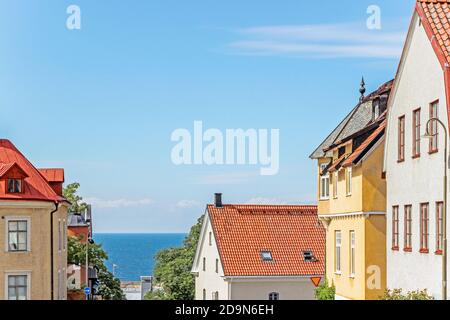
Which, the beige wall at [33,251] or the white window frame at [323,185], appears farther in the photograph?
the beige wall at [33,251]

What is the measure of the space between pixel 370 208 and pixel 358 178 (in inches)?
37.9

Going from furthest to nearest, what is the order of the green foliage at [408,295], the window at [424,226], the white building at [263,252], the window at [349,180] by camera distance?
the white building at [263,252] < the window at [349,180] < the window at [424,226] < the green foliage at [408,295]

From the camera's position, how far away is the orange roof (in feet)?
57.9

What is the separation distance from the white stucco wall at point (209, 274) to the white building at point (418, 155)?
1324 centimetres

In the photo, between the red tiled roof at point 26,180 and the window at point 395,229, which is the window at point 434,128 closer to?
the window at point 395,229

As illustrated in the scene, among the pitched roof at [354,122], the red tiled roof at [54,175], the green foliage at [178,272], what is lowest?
the green foliage at [178,272]

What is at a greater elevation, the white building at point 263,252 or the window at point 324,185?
the window at point 324,185

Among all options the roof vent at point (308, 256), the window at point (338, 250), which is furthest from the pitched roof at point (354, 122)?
the roof vent at point (308, 256)

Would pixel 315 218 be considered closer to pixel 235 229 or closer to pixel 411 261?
pixel 235 229

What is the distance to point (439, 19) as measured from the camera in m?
18.7

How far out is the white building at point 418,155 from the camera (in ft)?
58.9

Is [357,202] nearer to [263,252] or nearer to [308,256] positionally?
[308,256]

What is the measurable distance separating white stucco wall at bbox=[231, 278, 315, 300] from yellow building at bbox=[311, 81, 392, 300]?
6.25 meters
